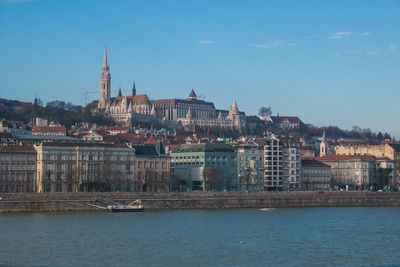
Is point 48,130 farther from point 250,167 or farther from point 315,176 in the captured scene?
point 315,176

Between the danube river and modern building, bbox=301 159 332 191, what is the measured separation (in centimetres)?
3058

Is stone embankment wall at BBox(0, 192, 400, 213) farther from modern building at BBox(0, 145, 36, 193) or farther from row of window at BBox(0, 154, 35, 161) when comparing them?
row of window at BBox(0, 154, 35, 161)

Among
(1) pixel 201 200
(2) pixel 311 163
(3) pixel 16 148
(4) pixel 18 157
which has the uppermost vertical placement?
(3) pixel 16 148

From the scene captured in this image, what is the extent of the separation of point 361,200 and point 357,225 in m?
21.5

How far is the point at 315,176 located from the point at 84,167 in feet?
100

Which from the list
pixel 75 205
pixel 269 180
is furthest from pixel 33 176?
pixel 269 180

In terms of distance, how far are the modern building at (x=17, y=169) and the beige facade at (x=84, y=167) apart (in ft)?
2.22

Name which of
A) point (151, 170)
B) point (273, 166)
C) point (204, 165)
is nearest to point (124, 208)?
point (151, 170)

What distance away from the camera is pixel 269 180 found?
92.2 metres

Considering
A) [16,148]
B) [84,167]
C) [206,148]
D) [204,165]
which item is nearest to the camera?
[16,148]

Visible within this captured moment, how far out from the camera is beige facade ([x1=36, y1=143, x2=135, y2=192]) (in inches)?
3027

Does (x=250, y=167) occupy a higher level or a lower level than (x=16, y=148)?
lower

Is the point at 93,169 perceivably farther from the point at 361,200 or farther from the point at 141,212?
the point at 361,200

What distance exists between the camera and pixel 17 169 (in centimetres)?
7619
